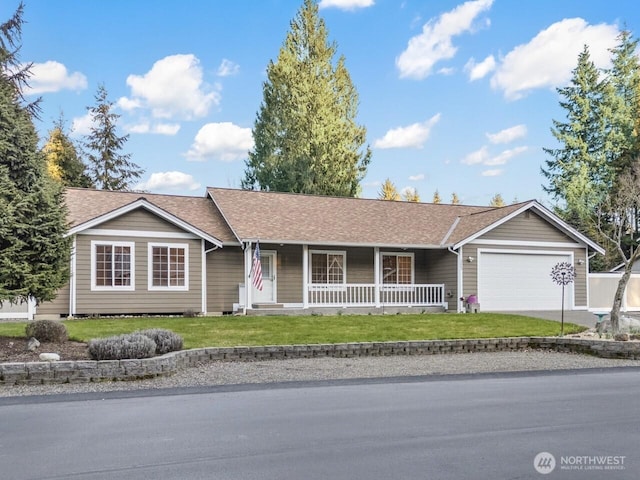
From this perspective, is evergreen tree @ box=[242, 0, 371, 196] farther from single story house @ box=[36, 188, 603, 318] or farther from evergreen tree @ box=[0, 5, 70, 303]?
evergreen tree @ box=[0, 5, 70, 303]

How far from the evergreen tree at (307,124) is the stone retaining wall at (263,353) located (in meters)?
24.5

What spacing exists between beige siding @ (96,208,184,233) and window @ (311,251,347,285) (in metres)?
5.54

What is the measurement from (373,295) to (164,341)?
43.0ft

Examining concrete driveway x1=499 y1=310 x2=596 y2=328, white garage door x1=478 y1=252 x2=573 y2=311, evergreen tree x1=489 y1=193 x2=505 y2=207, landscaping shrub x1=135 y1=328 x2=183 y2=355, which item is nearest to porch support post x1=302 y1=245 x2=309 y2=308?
white garage door x1=478 y1=252 x2=573 y2=311

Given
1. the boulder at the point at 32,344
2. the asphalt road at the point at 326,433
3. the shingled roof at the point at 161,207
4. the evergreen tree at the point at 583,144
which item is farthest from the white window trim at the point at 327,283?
the evergreen tree at the point at 583,144

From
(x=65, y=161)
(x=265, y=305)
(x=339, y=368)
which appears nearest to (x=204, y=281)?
(x=265, y=305)

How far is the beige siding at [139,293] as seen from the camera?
65.1 feet

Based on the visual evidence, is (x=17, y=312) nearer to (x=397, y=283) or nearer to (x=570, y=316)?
(x=397, y=283)

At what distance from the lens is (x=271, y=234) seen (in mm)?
22484

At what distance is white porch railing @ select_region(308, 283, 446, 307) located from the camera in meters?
23.2

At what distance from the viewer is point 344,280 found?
24250 millimetres

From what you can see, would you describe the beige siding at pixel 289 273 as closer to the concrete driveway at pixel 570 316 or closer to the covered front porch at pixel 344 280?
the covered front porch at pixel 344 280

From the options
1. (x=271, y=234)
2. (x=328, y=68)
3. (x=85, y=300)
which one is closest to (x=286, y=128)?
(x=328, y=68)

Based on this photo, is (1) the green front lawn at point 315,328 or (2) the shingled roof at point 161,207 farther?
(2) the shingled roof at point 161,207
